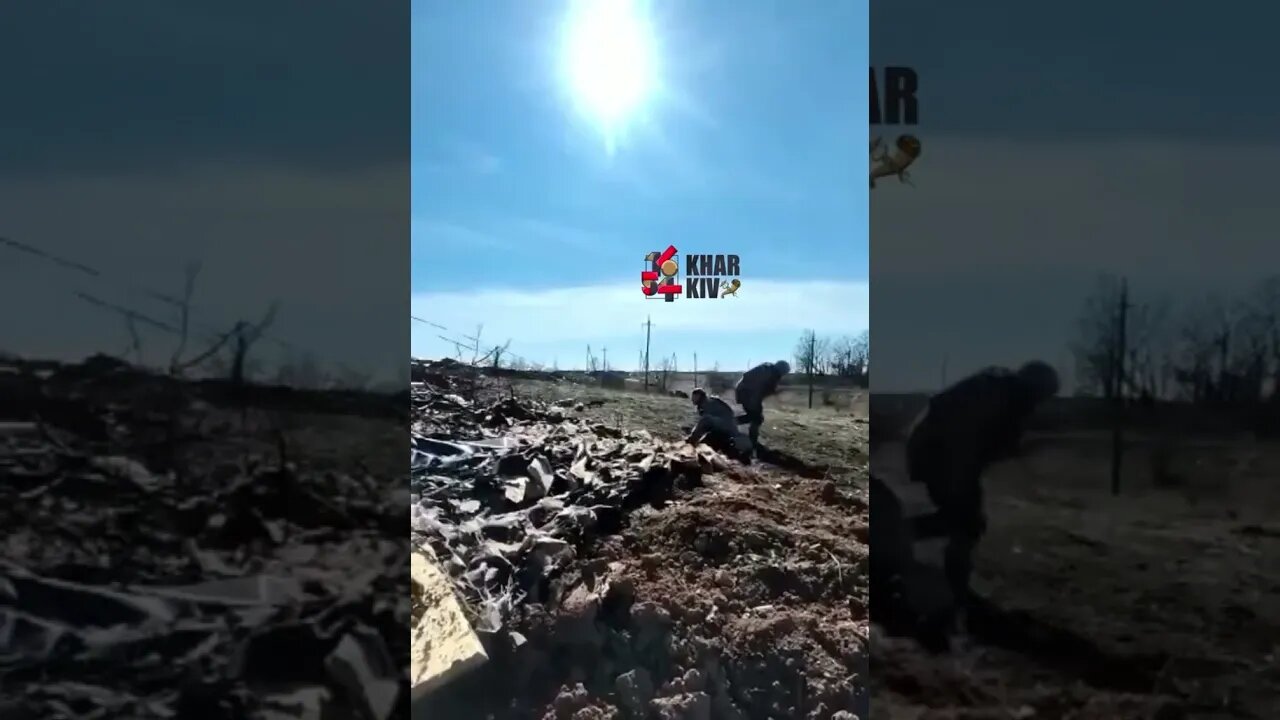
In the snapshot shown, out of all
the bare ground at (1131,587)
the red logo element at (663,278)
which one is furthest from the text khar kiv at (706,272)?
the bare ground at (1131,587)

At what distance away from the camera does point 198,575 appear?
1.60 m

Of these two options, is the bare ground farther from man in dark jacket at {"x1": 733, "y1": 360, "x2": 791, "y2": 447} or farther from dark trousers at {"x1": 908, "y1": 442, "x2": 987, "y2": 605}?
man in dark jacket at {"x1": 733, "y1": 360, "x2": 791, "y2": 447}

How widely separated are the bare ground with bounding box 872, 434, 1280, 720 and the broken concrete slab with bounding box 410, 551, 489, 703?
42.0 inches

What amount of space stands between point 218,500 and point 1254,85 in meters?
2.27

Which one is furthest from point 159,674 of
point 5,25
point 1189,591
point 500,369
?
point 1189,591

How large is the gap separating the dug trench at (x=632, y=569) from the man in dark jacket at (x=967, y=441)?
1.56ft

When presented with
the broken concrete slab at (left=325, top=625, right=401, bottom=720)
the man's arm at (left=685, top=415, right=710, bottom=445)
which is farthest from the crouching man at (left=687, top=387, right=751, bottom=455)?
the broken concrete slab at (left=325, top=625, right=401, bottom=720)

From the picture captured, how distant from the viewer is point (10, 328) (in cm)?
159

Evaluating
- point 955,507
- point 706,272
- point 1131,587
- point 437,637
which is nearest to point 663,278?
point 706,272

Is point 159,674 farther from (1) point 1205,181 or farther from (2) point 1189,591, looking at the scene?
(1) point 1205,181

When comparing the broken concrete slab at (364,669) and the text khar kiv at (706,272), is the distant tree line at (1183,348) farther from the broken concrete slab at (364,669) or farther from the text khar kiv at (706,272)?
the broken concrete slab at (364,669)

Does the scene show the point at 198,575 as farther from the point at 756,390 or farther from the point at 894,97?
the point at 894,97

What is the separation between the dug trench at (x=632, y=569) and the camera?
1.82 m

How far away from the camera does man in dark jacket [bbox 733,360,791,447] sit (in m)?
2.18
